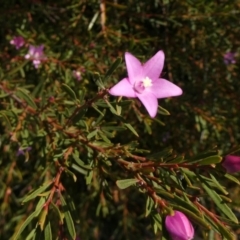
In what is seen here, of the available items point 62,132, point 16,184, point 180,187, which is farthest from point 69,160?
point 16,184

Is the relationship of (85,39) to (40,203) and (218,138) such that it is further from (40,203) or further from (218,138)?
(40,203)

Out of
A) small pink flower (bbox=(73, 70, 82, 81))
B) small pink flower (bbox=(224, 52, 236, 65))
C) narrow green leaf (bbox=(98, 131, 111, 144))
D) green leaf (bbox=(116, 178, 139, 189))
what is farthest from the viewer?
small pink flower (bbox=(224, 52, 236, 65))

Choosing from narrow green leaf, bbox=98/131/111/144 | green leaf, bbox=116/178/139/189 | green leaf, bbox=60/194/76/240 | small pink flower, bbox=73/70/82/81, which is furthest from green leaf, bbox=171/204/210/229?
small pink flower, bbox=73/70/82/81

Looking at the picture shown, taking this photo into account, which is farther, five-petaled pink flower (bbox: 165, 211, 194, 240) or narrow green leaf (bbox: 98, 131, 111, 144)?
narrow green leaf (bbox: 98, 131, 111, 144)

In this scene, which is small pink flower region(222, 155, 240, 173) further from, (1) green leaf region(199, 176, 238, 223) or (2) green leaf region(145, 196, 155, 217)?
(2) green leaf region(145, 196, 155, 217)

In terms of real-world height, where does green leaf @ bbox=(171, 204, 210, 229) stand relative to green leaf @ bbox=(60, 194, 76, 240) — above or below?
below

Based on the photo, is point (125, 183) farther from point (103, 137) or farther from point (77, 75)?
point (77, 75)

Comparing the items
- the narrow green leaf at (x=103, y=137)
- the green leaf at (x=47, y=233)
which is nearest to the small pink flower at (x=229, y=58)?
the narrow green leaf at (x=103, y=137)

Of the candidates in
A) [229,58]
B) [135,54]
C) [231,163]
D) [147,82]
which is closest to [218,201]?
[231,163]
